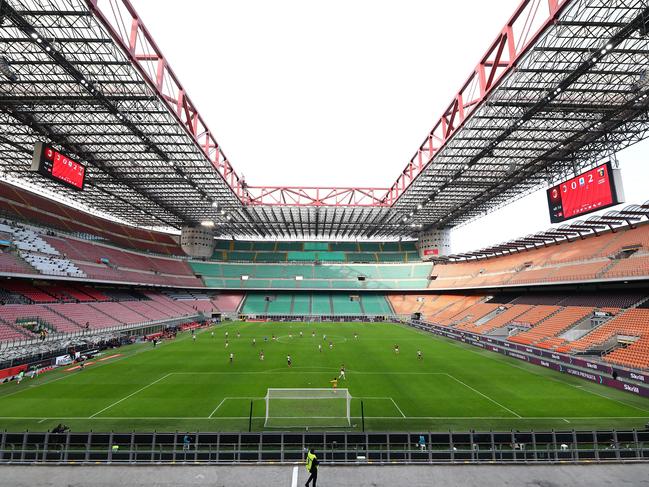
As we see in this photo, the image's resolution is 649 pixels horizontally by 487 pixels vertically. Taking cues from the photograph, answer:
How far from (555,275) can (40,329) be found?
5252 centimetres

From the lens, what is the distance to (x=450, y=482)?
991 centimetres

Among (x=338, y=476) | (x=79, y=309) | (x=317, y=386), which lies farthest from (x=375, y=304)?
(x=338, y=476)

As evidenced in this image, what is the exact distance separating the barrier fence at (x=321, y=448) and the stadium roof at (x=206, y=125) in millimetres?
19217

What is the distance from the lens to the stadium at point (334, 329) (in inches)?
453

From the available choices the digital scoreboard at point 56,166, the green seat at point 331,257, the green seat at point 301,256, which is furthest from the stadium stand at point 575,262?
the digital scoreboard at point 56,166

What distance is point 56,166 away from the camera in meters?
23.5

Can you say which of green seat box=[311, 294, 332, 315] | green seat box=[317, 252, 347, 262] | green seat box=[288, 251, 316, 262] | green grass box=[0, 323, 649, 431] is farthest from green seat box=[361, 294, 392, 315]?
green grass box=[0, 323, 649, 431]

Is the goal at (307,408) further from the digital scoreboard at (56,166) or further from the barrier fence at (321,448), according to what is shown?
the digital scoreboard at (56,166)

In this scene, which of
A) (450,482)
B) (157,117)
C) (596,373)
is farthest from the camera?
(157,117)

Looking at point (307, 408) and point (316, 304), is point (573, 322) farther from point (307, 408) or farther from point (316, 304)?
point (316, 304)

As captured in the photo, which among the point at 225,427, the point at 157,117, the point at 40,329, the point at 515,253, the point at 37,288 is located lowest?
the point at 225,427

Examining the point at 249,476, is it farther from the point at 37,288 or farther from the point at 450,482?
the point at 37,288

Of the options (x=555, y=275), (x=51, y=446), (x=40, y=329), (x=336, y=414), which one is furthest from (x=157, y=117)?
(x=555, y=275)

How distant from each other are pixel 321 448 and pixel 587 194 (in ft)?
88.0
